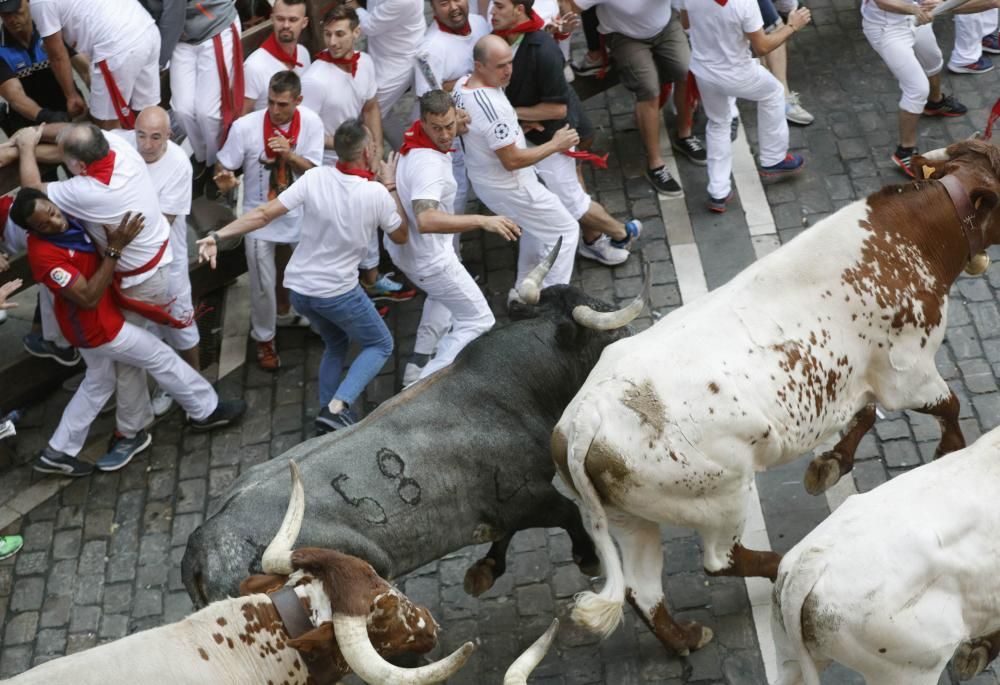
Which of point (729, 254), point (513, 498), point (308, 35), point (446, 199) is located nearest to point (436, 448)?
point (513, 498)

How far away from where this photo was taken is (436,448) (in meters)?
7.48

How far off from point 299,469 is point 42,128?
3535 millimetres

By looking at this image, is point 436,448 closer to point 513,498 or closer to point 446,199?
point 513,498

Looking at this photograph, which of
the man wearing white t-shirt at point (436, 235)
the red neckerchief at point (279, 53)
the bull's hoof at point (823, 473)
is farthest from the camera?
the red neckerchief at point (279, 53)

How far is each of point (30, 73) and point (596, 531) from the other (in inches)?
211

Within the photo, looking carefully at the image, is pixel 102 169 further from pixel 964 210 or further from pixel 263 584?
pixel 964 210

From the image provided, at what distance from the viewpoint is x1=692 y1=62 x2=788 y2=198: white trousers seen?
34.0 feet

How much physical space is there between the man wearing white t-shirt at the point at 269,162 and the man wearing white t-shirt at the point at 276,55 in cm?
37

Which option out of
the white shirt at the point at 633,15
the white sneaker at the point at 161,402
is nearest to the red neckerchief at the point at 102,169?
the white sneaker at the point at 161,402

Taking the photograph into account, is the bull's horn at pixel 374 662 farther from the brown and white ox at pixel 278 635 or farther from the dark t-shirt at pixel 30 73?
the dark t-shirt at pixel 30 73

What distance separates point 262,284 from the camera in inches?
381

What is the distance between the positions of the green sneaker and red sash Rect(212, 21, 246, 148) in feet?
10.6

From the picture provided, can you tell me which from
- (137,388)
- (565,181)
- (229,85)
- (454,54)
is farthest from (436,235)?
(137,388)

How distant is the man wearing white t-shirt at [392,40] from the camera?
1007cm
